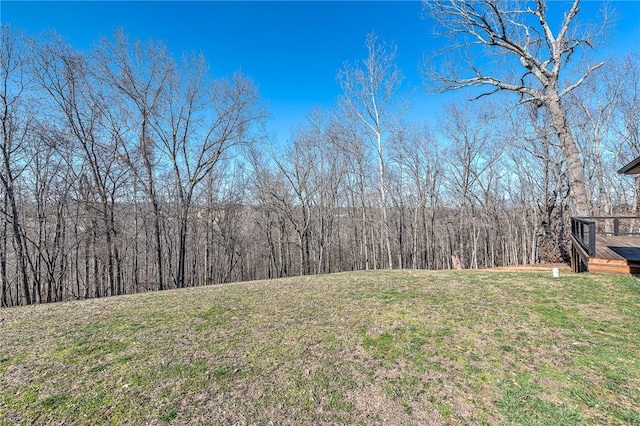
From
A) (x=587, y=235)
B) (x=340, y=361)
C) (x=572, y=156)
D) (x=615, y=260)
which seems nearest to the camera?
(x=340, y=361)

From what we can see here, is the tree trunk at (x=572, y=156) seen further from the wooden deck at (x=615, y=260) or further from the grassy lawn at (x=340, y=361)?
the grassy lawn at (x=340, y=361)

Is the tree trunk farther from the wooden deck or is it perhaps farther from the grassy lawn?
the grassy lawn

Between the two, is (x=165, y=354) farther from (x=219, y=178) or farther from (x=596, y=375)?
(x=219, y=178)

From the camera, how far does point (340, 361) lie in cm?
265

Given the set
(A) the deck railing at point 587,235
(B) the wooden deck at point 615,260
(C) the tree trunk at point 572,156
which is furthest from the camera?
(C) the tree trunk at point 572,156

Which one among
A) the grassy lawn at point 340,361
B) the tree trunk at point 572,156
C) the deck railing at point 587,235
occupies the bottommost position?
the grassy lawn at point 340,361

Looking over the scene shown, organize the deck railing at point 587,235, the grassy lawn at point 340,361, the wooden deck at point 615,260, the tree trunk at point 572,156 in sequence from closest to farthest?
the grassy lawn at point 340,361, the wooden deck at point 615,260, the deck railing at point 587,235, the tree trunk at point 572,156

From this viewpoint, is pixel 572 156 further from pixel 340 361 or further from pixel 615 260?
pixel 340 361

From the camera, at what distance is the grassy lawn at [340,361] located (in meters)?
1.96

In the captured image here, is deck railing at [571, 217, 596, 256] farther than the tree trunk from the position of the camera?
No

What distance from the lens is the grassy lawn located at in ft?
6.44

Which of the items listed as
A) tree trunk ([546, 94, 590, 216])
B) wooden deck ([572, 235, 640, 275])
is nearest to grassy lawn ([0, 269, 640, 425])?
wooden deck ([572, 235, 640, 275])

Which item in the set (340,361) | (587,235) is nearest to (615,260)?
(587,235)

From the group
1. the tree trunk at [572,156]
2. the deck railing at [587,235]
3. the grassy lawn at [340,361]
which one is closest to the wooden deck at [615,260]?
the deck railing at [587,235]
